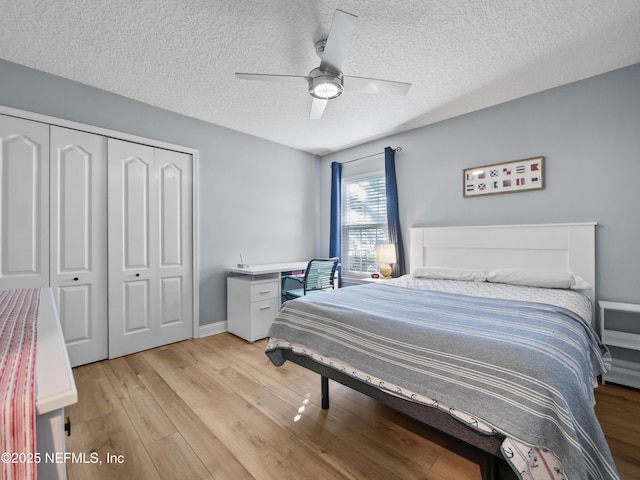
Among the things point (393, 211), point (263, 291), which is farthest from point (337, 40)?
point (263, 291)

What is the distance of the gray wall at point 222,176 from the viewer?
8.07ft

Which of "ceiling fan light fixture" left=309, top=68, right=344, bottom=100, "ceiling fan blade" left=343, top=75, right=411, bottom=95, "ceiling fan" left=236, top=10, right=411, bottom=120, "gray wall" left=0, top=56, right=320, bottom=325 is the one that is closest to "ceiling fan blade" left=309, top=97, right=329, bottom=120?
"ceiling fan" left=236, top=10, right=411, bottom=120

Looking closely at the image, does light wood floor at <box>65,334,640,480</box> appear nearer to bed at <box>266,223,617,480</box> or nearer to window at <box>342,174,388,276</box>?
→ bed at <box>266,223,617,480</box>

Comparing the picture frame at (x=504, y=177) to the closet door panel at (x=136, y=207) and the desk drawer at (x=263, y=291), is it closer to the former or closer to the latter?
the desk drawer at (x=263, y=291)

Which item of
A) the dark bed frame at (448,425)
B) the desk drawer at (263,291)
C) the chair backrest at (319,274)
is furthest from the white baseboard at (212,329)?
the dark bed frame at (448,425)

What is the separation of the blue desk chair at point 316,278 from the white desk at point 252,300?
187 mm

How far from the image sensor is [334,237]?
4426 mm

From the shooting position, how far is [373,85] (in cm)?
204

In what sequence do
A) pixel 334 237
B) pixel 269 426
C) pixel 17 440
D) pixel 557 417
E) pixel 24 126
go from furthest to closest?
pixel 334 237 < pixel 24 126 < pixel 269 426 < pixel 557 417 < pixel 17 440

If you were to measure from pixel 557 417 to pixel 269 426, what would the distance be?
4.84ft

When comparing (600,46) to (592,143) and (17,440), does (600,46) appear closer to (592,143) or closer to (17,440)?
(592,143)

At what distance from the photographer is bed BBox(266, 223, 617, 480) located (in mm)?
936

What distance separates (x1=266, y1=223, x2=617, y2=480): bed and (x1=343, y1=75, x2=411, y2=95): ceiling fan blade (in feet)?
4.90

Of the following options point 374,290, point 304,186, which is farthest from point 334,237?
point 374,290
